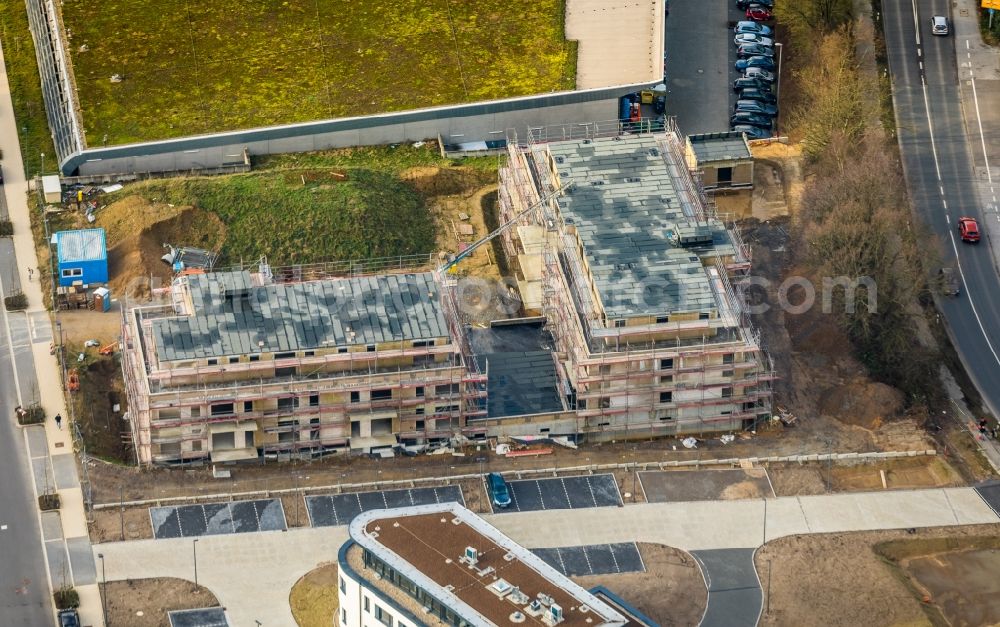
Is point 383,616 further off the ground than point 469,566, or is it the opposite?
point 469,566

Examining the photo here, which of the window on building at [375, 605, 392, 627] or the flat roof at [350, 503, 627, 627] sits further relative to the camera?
the window on building at [375, 605, 392, 627]

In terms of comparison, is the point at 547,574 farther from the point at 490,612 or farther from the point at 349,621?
the point at 349,621

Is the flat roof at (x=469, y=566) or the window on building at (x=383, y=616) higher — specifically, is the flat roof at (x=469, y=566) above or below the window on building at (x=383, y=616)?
above

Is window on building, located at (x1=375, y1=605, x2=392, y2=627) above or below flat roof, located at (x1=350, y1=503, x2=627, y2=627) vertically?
below

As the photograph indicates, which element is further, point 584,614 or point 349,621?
point 349,621

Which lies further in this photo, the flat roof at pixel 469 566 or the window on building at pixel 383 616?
the window on building at pixel 383 616

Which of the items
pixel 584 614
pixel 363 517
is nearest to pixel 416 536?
pixel 363 517

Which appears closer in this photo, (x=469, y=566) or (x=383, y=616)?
(x=469, y=566)

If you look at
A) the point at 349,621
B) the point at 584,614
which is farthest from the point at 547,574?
the point at 349,621
